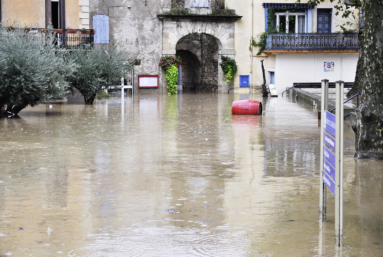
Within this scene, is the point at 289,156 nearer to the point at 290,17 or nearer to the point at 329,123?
the point at 329,123

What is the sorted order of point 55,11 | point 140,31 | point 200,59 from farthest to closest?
point 200,59 → point 140,31 → point 55,11

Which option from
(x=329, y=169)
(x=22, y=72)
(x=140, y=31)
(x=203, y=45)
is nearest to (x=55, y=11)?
(x=140, y=31)

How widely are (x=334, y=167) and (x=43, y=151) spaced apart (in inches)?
266

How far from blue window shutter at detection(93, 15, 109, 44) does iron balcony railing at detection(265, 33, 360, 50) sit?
985 centimetres

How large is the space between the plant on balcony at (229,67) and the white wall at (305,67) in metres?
2.70

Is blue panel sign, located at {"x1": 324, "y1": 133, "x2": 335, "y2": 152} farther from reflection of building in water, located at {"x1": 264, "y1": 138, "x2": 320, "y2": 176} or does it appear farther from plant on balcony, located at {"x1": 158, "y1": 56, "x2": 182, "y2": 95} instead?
plant on balcony, located at {"x1": 158, "y1": 56, "x2": 182, "y2": 95}

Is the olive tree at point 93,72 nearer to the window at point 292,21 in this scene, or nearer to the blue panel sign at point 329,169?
the window at point 292,21

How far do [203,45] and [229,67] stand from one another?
3.91m

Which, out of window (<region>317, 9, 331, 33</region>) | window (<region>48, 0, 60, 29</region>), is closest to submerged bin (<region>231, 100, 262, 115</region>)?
window (<region>48, 0, 60, 29</region>)

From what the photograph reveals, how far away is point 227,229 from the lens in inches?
221

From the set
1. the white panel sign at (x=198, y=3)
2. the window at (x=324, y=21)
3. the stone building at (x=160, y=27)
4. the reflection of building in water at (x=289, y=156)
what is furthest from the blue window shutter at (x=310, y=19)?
the reflection of building in water at (x=289, y=156)

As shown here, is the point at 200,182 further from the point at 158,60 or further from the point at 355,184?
the point at 158,60

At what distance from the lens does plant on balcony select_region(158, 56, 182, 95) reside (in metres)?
35.9

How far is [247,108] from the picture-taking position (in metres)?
18.6
